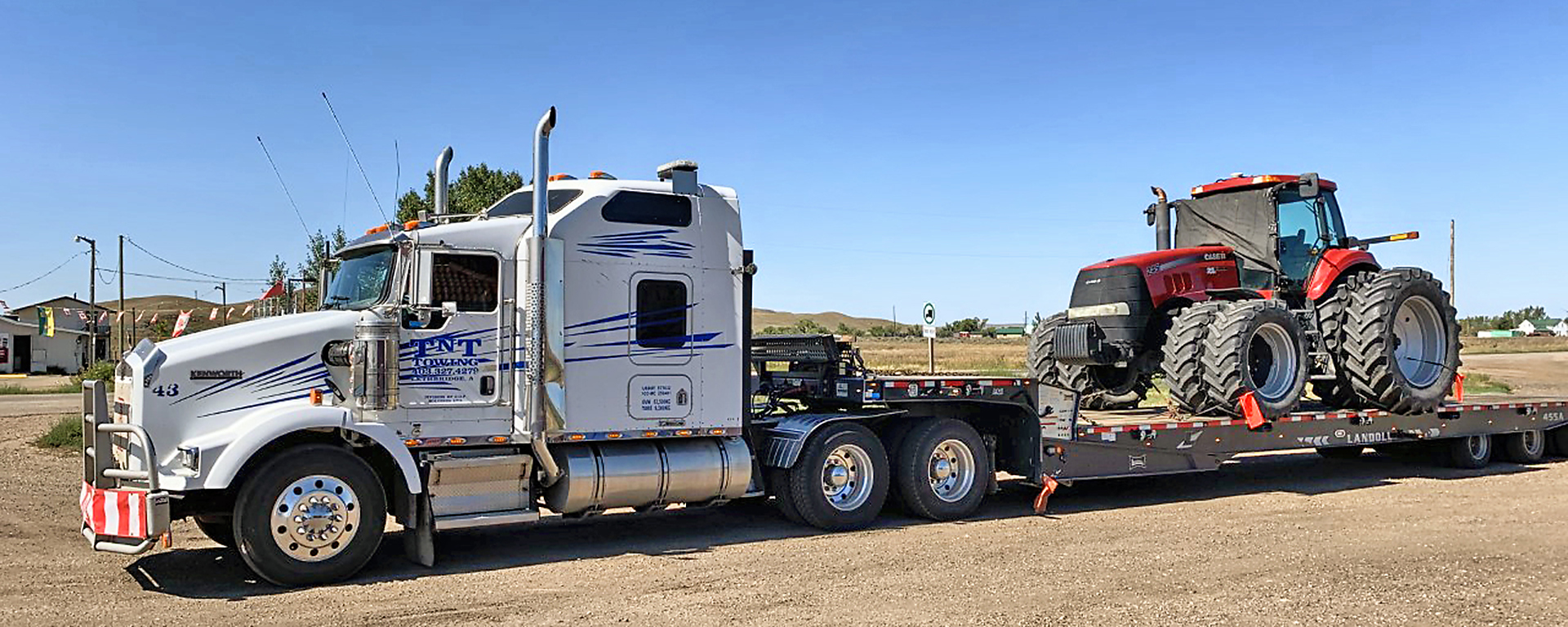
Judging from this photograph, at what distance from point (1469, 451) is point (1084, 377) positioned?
5.09 metres

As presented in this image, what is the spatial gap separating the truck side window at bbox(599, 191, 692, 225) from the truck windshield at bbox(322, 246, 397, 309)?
171 cm

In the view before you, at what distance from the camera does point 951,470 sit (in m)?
11.4

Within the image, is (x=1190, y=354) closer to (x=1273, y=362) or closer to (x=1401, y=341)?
(x=1273, y=362)

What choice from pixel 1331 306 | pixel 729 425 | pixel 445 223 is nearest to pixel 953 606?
pixel 729 425

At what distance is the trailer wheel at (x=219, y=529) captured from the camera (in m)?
8.88

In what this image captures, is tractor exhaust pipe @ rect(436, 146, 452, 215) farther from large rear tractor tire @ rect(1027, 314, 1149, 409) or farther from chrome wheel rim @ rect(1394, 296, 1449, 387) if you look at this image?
chrome wheel rim @ rect(1394, 296, 1449, 387)

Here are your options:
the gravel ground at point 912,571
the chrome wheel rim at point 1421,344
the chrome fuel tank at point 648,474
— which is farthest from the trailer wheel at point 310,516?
the chrome wheel rim at point 1421,344

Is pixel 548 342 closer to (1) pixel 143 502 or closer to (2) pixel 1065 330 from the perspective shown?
(1) pixel 143 502

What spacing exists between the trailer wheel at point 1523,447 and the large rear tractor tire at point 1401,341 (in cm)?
223

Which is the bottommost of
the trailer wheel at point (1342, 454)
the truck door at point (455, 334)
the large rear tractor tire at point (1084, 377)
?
the trailer wheel at point (1342, 454)

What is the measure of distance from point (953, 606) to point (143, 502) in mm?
5240

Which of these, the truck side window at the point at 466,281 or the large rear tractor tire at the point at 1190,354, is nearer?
the truck side window at the point at 466,281

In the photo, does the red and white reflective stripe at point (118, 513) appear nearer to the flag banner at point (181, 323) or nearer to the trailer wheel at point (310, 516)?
the trailer wheel at point (310, 516)

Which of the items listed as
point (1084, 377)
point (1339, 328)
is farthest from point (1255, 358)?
point (1084, 377)
